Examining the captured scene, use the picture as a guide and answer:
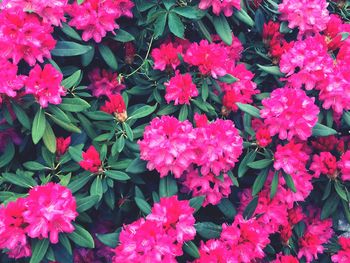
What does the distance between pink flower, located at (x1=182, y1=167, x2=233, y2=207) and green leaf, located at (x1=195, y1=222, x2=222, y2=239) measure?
3.3 inches

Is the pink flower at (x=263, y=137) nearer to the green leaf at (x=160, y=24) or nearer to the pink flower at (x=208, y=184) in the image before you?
the pink flower at (x=208, y=184)

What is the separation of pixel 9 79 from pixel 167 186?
67cm

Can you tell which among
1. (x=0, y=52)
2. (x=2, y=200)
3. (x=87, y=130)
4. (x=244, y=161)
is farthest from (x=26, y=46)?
(x=244, y=161)

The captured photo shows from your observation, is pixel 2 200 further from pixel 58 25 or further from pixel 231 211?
pixel 231 211

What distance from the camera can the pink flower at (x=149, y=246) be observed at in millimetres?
1646

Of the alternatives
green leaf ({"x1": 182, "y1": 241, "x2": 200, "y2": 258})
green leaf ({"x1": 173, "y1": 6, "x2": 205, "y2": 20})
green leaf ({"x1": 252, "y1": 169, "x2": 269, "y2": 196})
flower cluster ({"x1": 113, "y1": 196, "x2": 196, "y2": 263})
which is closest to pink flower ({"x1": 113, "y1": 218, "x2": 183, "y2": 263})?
flower cluster ({"x1": 113, "y1": 196, "x2": 196, "y2": 263})

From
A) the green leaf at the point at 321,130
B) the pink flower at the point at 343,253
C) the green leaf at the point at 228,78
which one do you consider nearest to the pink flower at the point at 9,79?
the green leaf at the point at 228,78

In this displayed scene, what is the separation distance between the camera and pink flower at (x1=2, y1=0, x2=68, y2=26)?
1871mm

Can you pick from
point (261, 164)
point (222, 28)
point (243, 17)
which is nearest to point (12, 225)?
point (261, 164)

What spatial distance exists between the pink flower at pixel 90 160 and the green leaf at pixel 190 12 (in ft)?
2.20

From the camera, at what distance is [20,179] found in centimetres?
191

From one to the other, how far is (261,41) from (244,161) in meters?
0.66

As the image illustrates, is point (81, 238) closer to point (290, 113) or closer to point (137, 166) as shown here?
point (137, 166)

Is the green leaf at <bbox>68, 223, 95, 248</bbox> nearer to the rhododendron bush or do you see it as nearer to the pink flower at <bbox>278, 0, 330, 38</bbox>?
Result: the rhododendron bush
